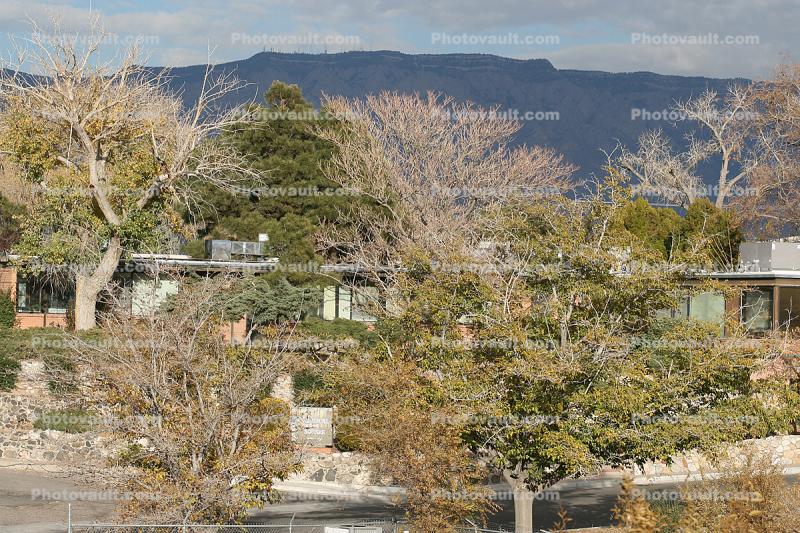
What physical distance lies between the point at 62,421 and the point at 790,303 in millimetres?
28123

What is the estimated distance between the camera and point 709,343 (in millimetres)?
22219

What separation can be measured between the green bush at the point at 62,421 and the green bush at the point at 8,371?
2138mm

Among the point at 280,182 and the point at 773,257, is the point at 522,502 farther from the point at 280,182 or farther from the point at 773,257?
the point at 280,182

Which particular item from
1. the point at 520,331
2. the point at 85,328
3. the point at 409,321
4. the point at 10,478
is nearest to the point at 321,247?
the point at 85,328

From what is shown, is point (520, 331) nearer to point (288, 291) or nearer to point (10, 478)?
point (10, 478)

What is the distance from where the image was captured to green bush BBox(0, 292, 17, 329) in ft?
142

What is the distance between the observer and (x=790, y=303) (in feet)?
136

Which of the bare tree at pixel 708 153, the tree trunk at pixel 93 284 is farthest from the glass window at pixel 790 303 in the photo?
the bare tree at pixel 708 153

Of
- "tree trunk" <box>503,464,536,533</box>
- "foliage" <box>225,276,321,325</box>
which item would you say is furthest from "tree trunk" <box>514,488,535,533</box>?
"foliage" <box>225,276,321,325</box>

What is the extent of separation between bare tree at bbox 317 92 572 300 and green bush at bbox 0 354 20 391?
14.9 meters

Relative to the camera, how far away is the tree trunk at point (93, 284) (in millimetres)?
41906

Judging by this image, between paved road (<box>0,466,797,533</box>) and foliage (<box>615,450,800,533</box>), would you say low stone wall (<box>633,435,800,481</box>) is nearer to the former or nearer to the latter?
paved road (<box>0,466,797,533</box>)

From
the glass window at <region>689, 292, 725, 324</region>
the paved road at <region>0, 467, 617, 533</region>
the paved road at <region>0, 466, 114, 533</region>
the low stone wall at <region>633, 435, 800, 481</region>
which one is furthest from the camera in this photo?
the glass window at <region>689, 292, 725, 324</region>

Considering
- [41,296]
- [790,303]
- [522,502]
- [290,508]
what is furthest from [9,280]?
[790,303]
